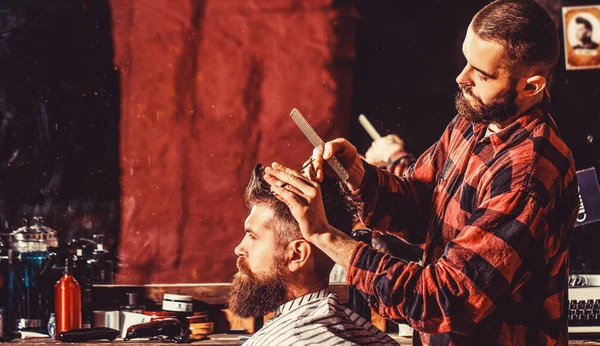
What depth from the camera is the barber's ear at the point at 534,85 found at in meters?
1.88

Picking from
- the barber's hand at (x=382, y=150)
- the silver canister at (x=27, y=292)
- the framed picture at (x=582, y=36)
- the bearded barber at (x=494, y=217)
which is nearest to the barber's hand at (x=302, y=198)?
the bearded barber at (x=494, y=217)

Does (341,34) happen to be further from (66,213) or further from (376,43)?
(66,213)

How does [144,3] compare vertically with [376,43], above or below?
above

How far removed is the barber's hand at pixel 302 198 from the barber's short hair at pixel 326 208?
306 millimetres

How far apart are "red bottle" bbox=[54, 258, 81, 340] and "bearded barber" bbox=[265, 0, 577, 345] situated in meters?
1.45

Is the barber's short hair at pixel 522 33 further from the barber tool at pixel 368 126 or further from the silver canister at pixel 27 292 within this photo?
the silver canister at pixel 27 292

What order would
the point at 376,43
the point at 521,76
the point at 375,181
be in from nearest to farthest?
the point at 521,76 → the point at 375,181 → the point at 376,43

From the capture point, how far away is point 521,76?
188 cm

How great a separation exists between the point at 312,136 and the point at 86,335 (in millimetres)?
1392

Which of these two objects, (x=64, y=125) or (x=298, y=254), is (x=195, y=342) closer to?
(x=298, y=254)

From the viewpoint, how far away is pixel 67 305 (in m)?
2.99

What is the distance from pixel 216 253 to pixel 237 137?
0.53 metres

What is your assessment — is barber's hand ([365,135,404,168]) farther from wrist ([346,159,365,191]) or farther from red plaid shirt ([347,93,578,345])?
red plaid shirt ([347,93,578,345])

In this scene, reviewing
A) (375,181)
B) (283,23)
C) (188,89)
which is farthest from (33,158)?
(375,181)
